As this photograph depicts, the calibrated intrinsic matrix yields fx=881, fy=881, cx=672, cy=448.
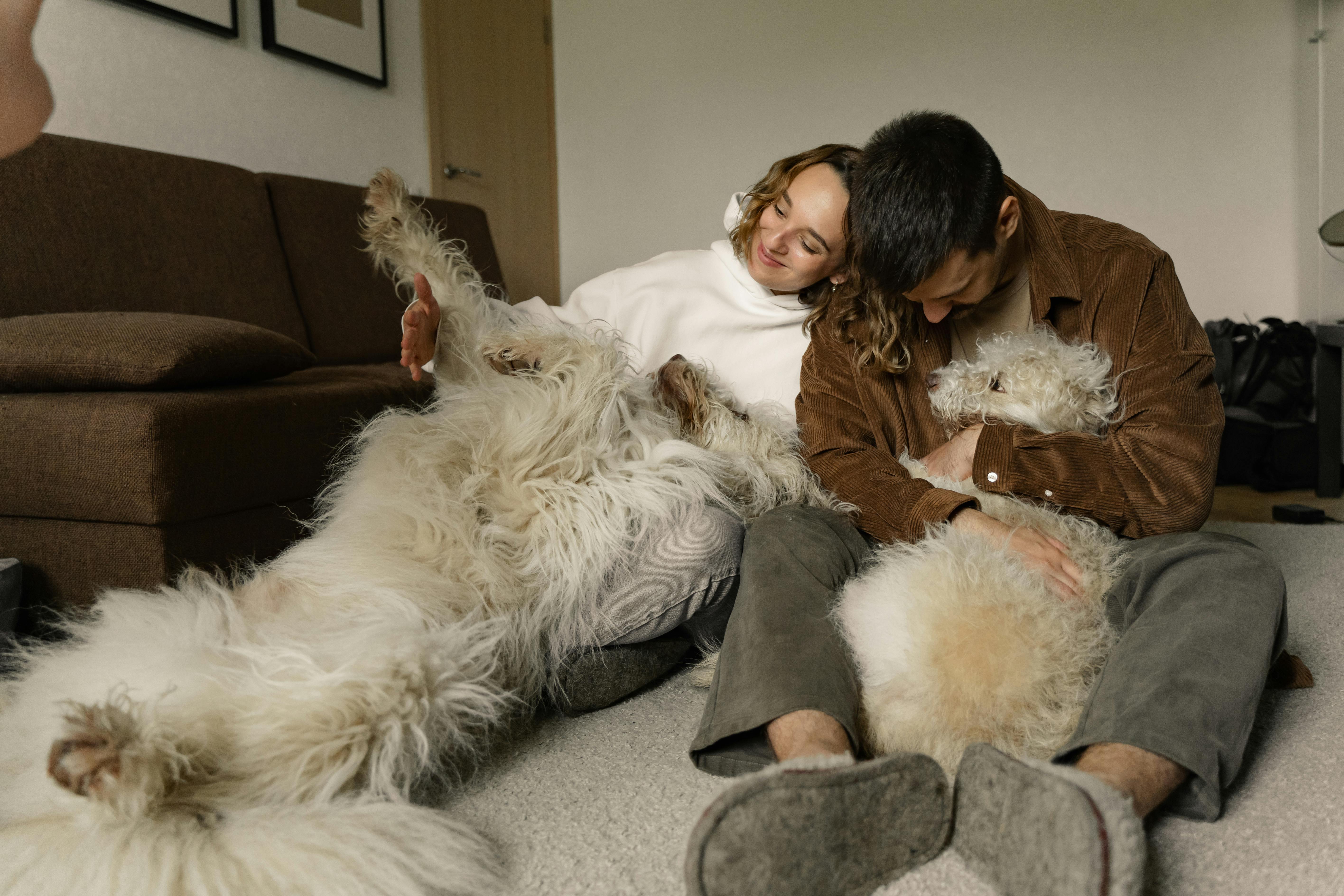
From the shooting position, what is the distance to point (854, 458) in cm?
135

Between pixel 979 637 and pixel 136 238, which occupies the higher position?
pixel 136 238

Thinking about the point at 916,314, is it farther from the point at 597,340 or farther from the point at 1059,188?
the point at 1059,188

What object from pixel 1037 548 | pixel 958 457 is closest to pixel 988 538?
pixel 1037 548

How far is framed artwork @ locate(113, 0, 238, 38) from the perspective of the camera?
2434 mm

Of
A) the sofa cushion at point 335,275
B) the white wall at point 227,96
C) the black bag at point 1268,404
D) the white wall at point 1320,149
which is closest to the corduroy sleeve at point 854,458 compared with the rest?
the sofa cushion at point 335,275

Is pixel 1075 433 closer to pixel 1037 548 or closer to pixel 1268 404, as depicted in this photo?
pixel 1037 548

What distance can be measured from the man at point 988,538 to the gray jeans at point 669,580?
52mm

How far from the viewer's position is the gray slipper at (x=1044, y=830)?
678 millimetres

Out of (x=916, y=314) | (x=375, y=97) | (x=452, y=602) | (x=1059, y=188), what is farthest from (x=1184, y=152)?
(x=452, y=602)

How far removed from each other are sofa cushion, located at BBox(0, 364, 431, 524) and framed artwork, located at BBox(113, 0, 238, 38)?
1.62 m

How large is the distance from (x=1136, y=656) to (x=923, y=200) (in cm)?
61

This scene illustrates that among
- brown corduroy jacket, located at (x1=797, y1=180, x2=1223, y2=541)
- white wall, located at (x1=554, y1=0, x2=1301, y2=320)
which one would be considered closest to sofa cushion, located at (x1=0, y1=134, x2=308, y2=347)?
brown corduroy jacket, located at (x1=797, y1=180, x2=1223, y2=541)

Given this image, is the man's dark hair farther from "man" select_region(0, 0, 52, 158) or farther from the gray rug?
"man" select_region(0, 0, 52, 158)

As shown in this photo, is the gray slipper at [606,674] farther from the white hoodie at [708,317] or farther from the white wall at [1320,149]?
the white wall at [1320,149]
